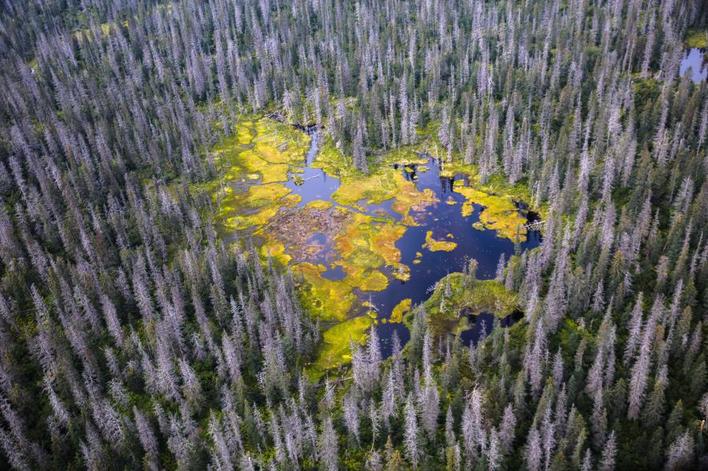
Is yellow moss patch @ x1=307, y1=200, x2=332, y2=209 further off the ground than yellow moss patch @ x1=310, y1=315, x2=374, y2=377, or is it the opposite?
yellow moss patch @ x1=307, y1=200, x2=332, y2=209

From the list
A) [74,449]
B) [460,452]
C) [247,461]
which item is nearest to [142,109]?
[74,449]

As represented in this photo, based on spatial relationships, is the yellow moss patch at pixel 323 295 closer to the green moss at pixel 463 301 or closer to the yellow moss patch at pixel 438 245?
the green moss at pixel 463 301

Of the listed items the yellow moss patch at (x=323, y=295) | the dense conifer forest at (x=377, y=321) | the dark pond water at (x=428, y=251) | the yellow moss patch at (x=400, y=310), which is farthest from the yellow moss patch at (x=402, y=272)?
the yellow moss patch at (x=323, y=295)

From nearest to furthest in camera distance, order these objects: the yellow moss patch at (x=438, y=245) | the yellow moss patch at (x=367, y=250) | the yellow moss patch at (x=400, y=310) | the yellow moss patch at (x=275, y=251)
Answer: the yellow moss patch at (x=400, y=310) → the yellow moss patch at (x=367, y=250) → the yellow moss patch at (x=438, y=245) → the yellow moss patch at (x=275, y=251)

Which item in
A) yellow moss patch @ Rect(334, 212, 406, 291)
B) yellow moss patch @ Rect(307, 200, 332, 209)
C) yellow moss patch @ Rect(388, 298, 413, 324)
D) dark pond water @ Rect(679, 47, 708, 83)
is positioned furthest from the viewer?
dark pond water @ Rect(679, 47, 708, 83)

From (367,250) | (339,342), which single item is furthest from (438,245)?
(339,342)

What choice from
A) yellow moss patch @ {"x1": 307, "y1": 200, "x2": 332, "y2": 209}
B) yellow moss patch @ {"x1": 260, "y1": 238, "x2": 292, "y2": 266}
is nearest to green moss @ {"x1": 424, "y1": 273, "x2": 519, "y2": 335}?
yellow moss patch @ {"x1": 260, "y1": 238, "x2": 292, "y2": 266}

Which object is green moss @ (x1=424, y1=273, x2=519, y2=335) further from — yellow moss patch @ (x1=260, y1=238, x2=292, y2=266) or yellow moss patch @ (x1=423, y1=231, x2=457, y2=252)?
yellow moss patch @ (x1=260, y1=238, x2=292, y2=266)
